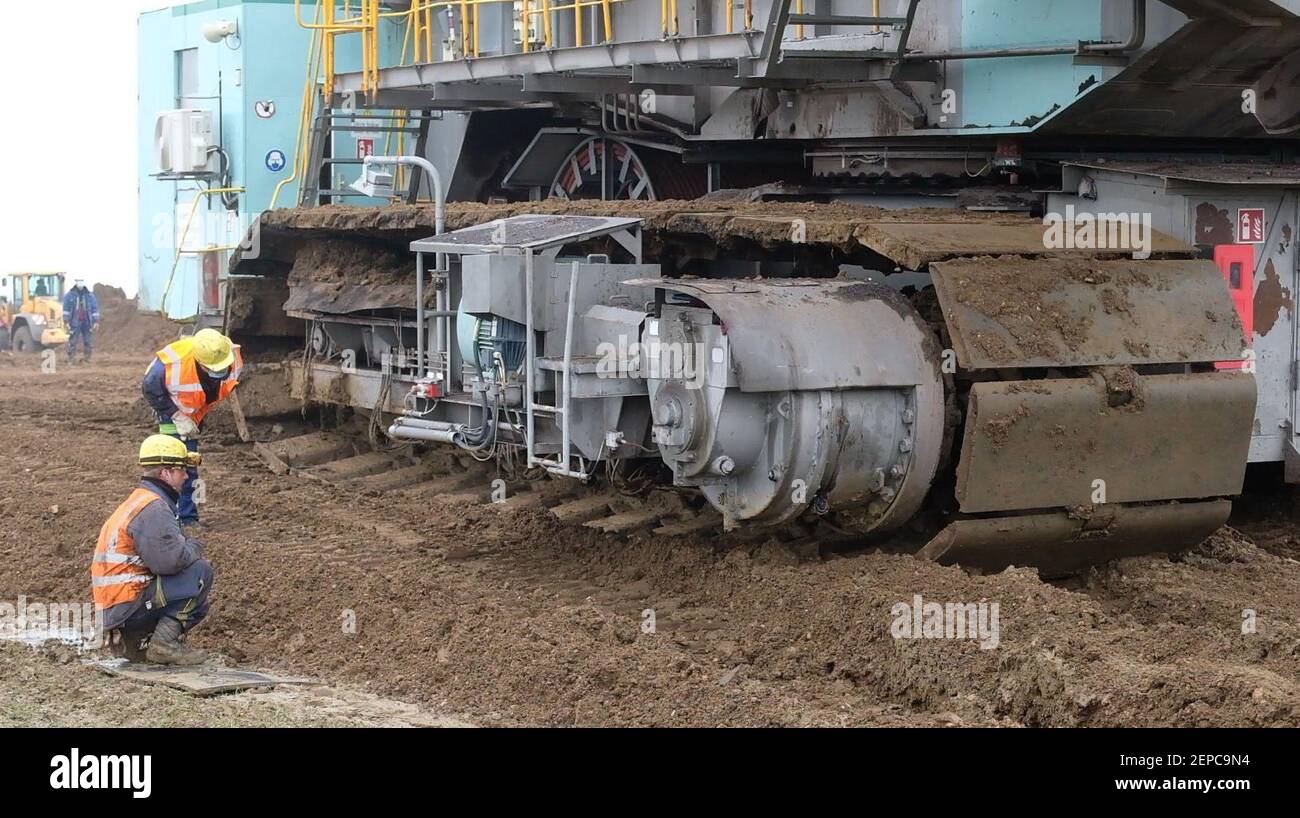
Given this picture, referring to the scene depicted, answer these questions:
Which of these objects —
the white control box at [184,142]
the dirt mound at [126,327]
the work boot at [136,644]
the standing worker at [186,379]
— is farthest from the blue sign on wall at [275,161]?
the dirt mound at [126,327]

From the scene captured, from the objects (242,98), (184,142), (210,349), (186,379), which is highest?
(242,98)

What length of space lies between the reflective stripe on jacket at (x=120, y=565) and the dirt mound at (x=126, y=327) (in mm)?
18062

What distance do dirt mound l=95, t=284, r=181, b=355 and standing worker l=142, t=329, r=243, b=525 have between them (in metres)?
15.7

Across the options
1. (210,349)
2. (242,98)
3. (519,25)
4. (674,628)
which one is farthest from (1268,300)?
(242,98)

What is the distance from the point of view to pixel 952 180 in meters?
8.80

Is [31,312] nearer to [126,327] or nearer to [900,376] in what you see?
[126,327]

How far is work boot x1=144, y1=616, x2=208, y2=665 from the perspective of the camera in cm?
716

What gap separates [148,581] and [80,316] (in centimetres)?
1758

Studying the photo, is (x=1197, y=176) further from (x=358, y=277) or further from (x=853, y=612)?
(x=358, y=277)

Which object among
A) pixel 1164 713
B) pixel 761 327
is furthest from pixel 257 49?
pixel 1164 713

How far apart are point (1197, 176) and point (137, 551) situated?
4699mm

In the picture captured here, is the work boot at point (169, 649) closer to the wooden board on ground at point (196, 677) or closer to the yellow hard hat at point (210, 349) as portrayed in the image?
the wooden board on ground at point (196, 677)

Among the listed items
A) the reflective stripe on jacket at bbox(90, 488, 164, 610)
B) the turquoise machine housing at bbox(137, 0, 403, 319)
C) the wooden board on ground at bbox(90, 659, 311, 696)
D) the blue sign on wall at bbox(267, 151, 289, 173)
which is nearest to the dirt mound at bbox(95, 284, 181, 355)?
the turquoise machine housing at bbox(137, 0, 403, 319)

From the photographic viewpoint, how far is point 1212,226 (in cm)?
799
